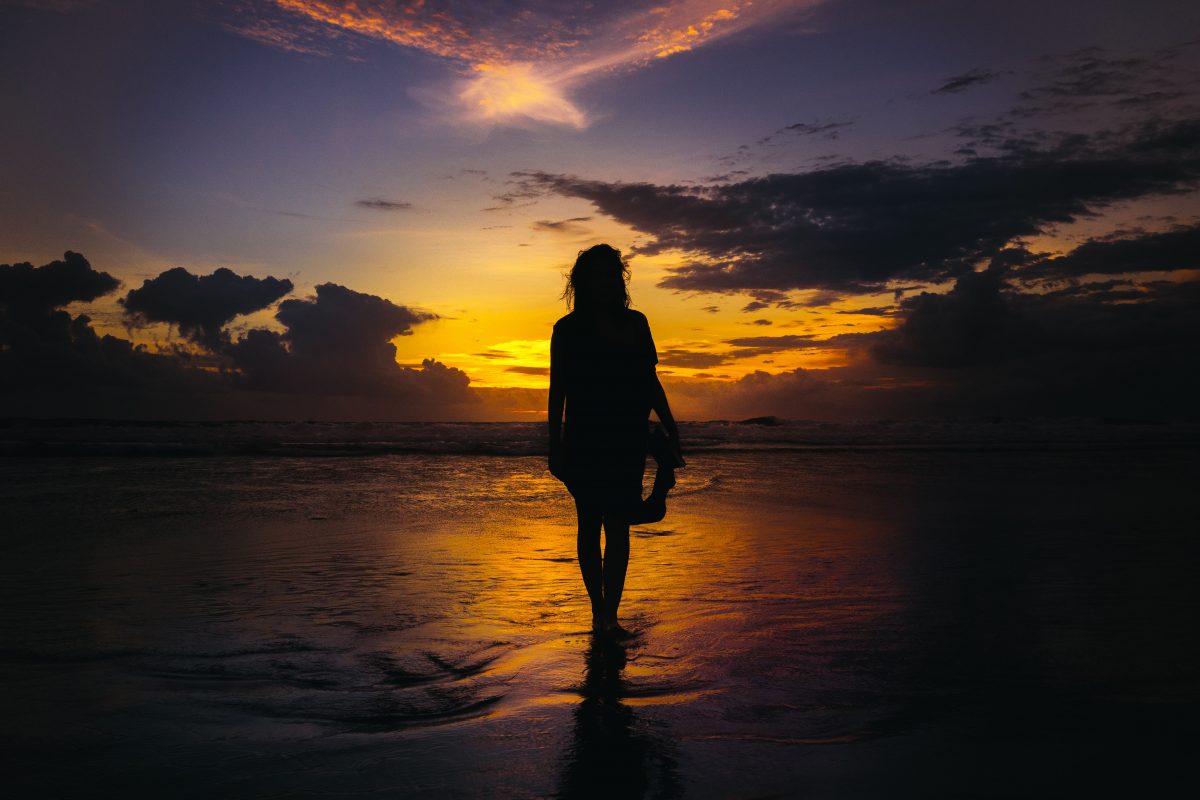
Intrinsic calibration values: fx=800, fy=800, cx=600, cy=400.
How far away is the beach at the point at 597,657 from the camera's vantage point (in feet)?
8.12

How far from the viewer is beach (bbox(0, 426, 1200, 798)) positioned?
247 cm

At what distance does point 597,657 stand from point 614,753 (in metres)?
1.17

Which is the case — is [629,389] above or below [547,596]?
above

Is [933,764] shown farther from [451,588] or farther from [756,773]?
[451,588]

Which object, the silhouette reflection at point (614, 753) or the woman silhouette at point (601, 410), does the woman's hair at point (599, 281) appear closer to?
the woman silhouette at point (601, 410)

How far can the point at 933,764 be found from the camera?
2.48 m

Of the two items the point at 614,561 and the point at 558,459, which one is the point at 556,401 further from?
the point at 614,561

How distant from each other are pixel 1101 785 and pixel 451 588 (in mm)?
3966

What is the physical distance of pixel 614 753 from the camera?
258cm

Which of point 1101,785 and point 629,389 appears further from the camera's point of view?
point 629,389

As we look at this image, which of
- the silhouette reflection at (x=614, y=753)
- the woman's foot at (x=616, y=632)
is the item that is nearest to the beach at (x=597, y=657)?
the silhouette reflection at (x=614, y=753)

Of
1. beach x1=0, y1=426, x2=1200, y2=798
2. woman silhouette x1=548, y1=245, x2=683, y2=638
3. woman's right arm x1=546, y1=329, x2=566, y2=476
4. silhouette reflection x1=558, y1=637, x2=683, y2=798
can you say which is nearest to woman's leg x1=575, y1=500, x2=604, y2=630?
woman silhouette x1=548, y1=245, x2=683, y2=638

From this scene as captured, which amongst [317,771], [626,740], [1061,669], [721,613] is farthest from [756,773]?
[721,613]

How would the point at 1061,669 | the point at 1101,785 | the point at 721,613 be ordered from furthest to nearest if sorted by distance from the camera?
the point at 721,613 < the point at 1061,669 < the point at 1101,785
